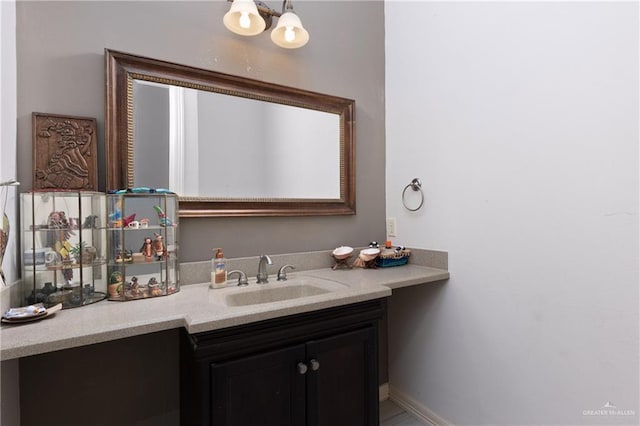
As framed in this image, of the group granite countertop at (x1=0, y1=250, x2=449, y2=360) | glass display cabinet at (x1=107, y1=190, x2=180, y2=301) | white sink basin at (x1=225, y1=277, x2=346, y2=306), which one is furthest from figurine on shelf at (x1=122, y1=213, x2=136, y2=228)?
white sink basin at (x1=225, y1=277, x2=346, y2=306)

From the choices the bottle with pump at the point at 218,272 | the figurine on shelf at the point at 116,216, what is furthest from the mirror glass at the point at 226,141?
the bottle with pump at the point at 218,272

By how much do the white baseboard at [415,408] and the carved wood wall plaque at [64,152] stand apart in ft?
6.53

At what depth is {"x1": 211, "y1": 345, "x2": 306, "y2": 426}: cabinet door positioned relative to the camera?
1033mm

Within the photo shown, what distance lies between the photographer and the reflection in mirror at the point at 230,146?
4.57 ft

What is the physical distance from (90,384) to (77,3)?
1518 millimetres

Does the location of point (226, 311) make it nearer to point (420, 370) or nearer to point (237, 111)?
point (237, 111)

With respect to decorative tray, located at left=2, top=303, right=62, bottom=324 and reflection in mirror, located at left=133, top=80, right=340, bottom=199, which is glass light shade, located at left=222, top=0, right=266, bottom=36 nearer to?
reflection in mirror, located at left=133, top=80, right=340, bottom=199

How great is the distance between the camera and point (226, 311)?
42.1 inches

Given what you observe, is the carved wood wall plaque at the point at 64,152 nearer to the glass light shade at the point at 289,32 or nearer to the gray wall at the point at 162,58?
the gray wall at the point at 162,58

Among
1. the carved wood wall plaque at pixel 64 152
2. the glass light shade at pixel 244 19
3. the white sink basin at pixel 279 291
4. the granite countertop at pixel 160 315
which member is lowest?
the white sink basin at pixel 279 291

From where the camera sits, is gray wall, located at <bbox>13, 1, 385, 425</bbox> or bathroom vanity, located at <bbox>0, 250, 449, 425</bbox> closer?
bathroom vanity, located at <bbox>0, 250, 449, 425</bbox>

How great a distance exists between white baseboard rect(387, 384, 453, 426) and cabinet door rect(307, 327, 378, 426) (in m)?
0.63

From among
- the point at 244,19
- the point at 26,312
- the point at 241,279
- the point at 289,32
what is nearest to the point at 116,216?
the point at 26,312

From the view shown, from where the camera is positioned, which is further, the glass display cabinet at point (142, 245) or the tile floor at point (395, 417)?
the tile floor at point (395, 417)
